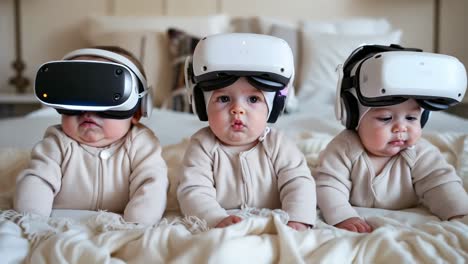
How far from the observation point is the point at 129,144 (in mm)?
982

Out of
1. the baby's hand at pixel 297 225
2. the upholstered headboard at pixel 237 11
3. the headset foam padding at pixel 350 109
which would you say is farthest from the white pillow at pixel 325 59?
the baby's hand at pixel 297 225

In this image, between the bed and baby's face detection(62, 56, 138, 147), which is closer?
the bed

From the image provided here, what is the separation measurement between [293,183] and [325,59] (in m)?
1.72

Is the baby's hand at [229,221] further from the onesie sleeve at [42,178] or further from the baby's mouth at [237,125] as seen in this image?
the onesie sleeve at [42,178]

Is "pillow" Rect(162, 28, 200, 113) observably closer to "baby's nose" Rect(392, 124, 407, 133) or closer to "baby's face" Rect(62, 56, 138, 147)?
"baby's face" Rect(62, 56, 138, 147)

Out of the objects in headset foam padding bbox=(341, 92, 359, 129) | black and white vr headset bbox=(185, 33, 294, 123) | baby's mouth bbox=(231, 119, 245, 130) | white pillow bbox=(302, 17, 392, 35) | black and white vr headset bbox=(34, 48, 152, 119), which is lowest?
baby's mouth bbox=(231, 119, 245, 130)

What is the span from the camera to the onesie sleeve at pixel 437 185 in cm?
91

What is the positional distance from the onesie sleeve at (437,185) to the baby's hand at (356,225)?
181 millimetres

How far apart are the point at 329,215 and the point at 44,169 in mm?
579

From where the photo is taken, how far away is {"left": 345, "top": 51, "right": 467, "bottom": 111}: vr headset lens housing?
87 cm

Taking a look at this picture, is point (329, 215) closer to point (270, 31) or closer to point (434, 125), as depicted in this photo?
point (434, 125)

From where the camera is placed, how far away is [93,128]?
3.12 feet

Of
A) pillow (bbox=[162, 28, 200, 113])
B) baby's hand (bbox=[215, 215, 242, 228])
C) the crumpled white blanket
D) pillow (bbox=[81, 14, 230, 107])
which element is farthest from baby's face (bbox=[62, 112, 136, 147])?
pillow (bbox=[81, 14, 230, 107])

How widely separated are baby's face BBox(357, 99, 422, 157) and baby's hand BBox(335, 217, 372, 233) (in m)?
0.19
